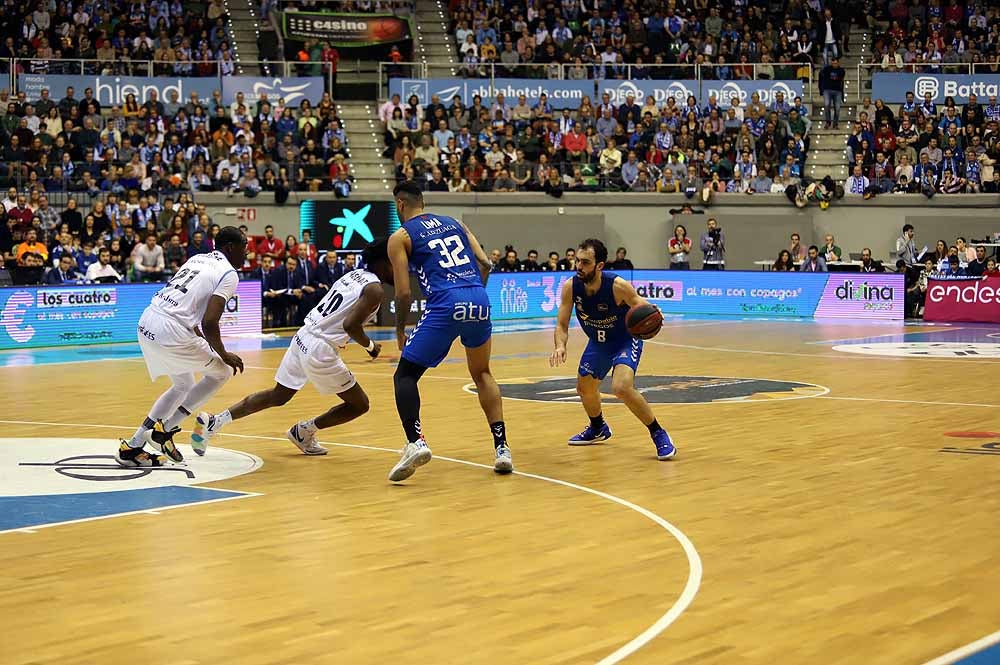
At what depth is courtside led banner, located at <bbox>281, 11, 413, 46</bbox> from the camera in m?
36.6

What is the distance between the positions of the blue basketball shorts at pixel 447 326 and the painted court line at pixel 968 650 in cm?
507

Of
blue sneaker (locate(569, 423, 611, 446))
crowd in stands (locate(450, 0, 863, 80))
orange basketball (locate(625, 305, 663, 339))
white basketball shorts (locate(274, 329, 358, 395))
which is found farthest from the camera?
crowd in stands (locate(450, 0, 863, 80))

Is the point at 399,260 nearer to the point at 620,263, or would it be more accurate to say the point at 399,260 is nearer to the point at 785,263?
the point at 620,263

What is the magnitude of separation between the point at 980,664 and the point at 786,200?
29.9m

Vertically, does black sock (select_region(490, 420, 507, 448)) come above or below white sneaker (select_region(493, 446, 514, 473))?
above

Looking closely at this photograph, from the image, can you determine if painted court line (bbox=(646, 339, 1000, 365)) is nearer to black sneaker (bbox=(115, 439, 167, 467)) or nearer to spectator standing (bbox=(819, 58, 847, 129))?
black sneaker (bbox=(115, 439, 167, 467))

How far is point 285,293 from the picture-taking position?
27391 mm

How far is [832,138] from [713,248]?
602 cm

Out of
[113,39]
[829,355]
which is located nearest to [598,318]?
[829,355]

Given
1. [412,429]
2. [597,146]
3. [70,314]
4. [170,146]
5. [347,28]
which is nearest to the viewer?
[412,429]

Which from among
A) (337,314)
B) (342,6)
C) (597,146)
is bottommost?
(337,314)

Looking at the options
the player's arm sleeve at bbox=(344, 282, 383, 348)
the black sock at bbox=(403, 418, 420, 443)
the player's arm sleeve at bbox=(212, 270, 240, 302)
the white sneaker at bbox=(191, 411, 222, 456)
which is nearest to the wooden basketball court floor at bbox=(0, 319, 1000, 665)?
the white sneaker at bbox=(191, 411, 222, 456)

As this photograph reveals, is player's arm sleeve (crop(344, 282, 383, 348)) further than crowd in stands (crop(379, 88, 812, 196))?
No

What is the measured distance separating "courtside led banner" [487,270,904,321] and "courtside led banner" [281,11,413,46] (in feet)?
32.4
